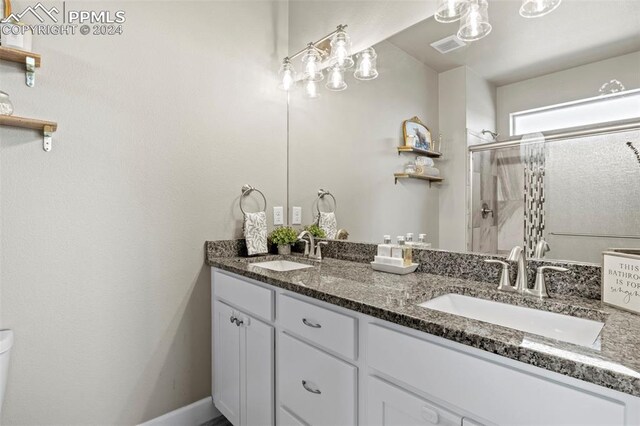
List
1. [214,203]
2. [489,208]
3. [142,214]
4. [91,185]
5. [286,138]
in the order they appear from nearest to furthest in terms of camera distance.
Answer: [489,208] → [91,185] → [142,214] → [214,203] → [286,138]

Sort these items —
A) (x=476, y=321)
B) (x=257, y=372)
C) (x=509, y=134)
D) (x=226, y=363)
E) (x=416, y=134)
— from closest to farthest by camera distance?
1. (x=476, y=321)
2. (x=509, y=134)
3. (x=257, y=372)
4. (x=416, y=134)
5. (x=226, y=363)

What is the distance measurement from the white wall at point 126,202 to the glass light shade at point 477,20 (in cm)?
126

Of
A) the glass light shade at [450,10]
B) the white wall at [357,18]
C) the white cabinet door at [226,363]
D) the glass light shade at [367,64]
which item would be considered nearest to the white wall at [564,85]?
the glass light shade at [450,10]

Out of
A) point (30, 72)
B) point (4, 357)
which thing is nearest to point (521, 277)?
point (4, 357)

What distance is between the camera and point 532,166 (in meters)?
1.21

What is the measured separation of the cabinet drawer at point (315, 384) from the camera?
106 centimetres

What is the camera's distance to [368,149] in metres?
1.85

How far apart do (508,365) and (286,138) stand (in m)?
1.88

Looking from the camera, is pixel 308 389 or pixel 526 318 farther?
pixel 308 389

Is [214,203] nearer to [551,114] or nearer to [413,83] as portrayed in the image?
[413,83]

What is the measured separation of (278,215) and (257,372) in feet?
3.37

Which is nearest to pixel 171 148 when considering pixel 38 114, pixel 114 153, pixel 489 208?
pixel 114 153

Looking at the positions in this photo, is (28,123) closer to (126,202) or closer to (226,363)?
(126,202)

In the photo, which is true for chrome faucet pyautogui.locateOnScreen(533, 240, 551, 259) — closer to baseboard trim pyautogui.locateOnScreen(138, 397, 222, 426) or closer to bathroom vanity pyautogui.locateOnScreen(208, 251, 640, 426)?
bathroom vanity pyautogui.locateOnScreen(208, 251, 640, 426)
